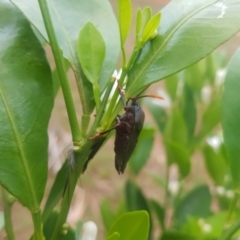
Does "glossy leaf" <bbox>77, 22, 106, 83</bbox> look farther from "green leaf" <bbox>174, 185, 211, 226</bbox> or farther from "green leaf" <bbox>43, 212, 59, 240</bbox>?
"green leaf" <bbox>174, 185, 211, 226</bbox>

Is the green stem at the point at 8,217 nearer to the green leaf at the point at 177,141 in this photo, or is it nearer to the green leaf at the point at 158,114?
the green leaf at the point at 177,141

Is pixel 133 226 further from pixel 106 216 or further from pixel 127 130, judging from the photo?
pixel 106 216

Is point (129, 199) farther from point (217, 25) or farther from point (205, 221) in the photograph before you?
point (217, 25)

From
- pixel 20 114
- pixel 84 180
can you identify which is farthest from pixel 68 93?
pixel 84 180

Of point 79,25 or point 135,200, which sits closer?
point 79,25

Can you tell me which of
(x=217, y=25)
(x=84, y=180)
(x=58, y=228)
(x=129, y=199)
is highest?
(x=217, y=25)

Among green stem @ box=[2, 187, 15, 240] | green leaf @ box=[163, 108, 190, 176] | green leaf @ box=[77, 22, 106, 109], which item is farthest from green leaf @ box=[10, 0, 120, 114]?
green leaf @ box=[163, 108, 190, 176]

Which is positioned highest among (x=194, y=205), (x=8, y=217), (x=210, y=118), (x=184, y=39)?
(x=184, y=39)

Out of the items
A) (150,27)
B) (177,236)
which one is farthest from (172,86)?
(150,27)
